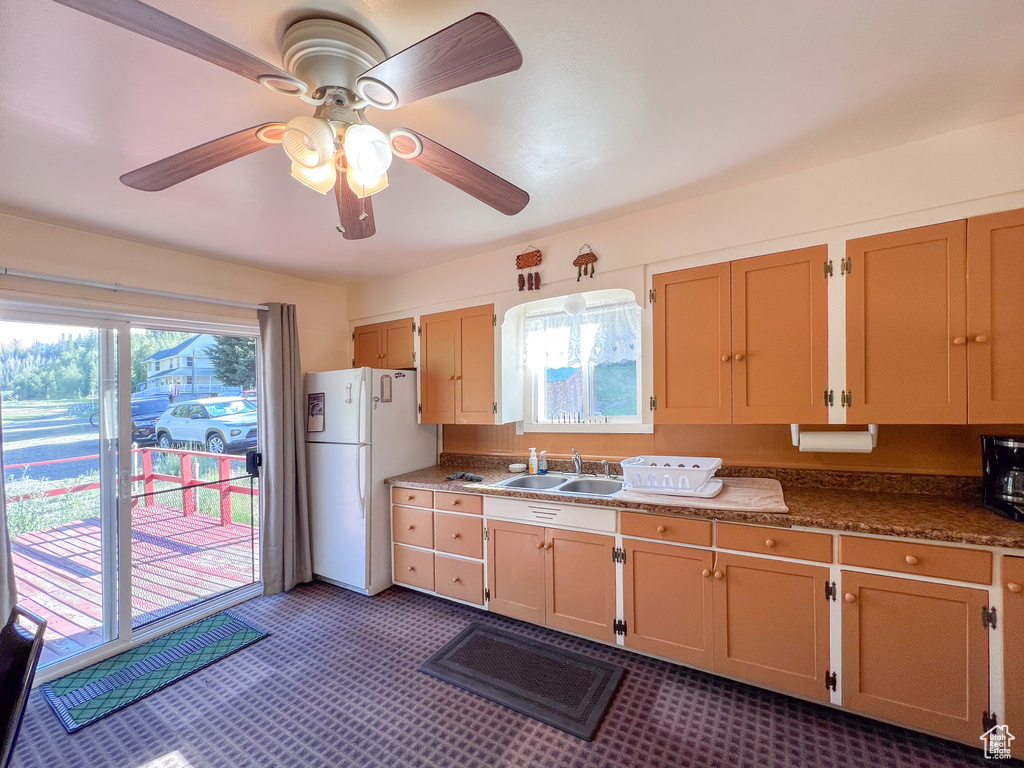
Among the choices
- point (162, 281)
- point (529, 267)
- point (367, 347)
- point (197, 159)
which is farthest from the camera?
point (367, 347)

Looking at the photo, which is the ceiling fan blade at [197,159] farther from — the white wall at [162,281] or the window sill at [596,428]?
the window sill at [596,428]

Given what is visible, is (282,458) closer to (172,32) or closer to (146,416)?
(146,416)

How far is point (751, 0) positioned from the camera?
3.73 feet

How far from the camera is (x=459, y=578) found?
2.83 metres

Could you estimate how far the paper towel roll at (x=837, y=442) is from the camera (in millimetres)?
2008

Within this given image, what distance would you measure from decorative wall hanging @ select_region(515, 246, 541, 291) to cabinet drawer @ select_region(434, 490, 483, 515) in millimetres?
1455

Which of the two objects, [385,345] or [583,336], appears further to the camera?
[385,345]

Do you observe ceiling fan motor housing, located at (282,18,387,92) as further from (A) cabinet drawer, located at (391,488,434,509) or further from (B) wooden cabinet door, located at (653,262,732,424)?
(A) cabinet drawer, located at (391,488,434,509)

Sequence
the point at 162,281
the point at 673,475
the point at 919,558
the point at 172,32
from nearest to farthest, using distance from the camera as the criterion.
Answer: the point at 172,32 < the point at 919,558 < the point at 673,475 < the point at 162,281

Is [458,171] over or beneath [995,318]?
over

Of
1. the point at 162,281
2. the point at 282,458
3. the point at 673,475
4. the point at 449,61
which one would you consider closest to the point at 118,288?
the point at 162,281

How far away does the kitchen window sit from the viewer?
115 inches

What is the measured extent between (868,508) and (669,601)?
1.00 meters

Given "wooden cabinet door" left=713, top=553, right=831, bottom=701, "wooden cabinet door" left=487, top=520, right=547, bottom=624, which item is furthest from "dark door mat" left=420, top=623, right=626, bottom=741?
"wooden cabinet door" left=713, top=553, right=831, bottom=701
